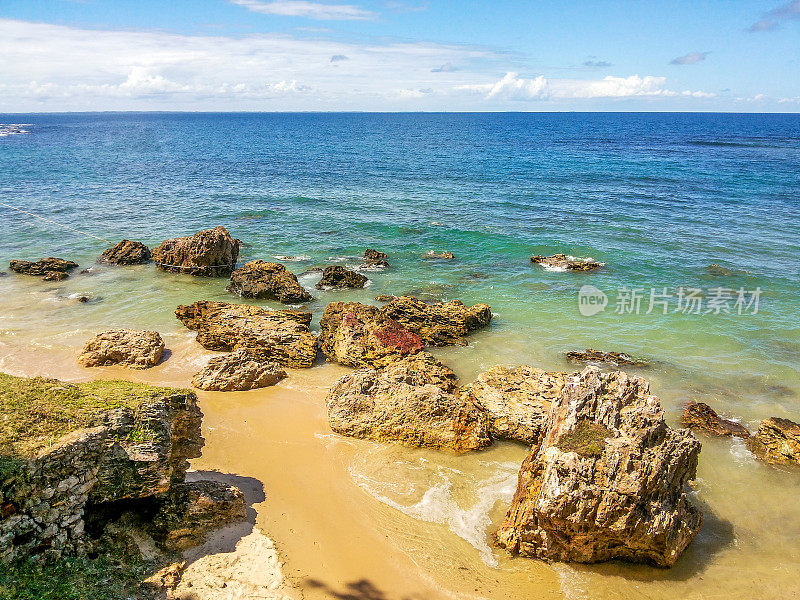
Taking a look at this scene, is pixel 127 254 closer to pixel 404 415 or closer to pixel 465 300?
pixel 465 300

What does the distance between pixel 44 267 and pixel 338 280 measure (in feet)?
44.8

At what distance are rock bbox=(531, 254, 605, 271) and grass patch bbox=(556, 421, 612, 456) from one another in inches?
709

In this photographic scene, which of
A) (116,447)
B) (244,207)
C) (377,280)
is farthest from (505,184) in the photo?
(116,447)

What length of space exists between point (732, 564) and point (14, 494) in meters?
10.8

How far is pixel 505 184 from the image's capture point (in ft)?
170

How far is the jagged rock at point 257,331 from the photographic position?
15914 mm

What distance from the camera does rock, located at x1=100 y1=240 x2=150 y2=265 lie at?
26.0 metres

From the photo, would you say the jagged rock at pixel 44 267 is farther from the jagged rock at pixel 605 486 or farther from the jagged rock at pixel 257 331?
the jagged rock at pixel 605 486

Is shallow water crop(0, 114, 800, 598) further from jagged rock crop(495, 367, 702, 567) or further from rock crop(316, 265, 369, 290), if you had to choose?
rock crop(316, 265, 369, 290)

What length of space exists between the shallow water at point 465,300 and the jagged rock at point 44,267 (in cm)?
65

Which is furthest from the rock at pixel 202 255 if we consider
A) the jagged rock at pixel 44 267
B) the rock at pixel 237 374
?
the rock at pixel 237 374

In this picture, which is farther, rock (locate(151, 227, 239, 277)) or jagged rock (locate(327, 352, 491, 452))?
rock (locate(151, 227, 239, 277))

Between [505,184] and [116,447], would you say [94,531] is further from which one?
[505,184]

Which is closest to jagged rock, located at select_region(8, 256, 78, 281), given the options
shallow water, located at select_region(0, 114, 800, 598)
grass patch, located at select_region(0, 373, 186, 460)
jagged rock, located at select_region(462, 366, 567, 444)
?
shallow water, located at select_region(0, 114, 800, 598)
